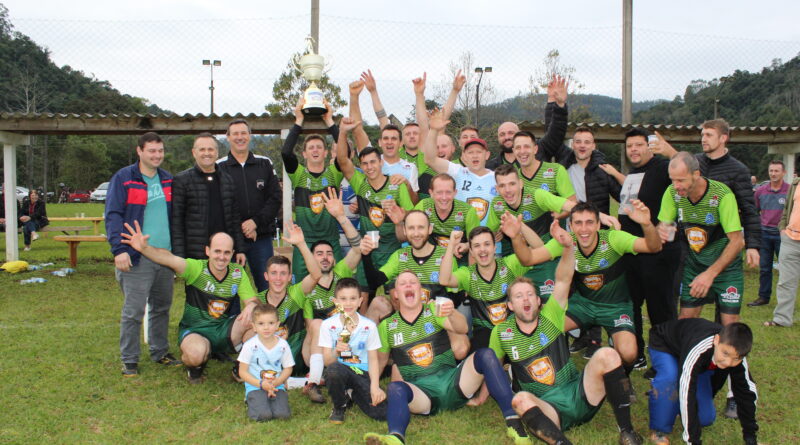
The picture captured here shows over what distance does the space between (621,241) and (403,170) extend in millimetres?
2129

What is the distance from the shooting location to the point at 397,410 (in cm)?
362

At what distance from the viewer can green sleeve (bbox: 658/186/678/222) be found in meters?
4.50

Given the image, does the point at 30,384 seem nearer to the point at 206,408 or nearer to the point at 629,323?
the point at 206,408

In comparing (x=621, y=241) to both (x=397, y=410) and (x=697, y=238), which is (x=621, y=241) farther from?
(x=397, y=410)

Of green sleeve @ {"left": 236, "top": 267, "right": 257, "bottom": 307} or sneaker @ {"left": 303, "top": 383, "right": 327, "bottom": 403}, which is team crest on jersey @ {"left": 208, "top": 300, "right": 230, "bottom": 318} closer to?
green sleeve @ {"left": 236, "top": 267, "right": 257, "bottom": 307}

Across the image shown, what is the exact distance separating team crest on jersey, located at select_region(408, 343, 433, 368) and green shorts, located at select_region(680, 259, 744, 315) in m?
2.11

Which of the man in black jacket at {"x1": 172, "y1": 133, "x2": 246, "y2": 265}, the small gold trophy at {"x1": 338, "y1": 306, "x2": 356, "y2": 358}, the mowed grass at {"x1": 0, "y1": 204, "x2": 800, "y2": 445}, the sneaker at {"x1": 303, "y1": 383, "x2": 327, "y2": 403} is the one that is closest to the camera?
the mowed grass at {"x1": 0, "y1": 204, "x2": 800, "y2": 445}

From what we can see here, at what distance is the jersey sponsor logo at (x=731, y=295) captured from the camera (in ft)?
14.4

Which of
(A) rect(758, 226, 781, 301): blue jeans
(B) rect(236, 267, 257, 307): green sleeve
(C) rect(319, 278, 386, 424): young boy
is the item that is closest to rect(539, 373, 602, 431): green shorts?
(C) rect(319, 278, 386, 424): young boy

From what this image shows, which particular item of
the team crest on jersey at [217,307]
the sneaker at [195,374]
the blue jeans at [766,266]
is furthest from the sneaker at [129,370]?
the blue jeans at [766,266]

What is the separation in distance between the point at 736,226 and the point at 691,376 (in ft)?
4.85

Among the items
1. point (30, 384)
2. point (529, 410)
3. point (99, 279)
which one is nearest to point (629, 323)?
point (529, 410)

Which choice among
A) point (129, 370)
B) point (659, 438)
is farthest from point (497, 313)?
point (129, 370)

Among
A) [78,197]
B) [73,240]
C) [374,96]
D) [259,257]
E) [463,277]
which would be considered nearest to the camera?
[463,277]
